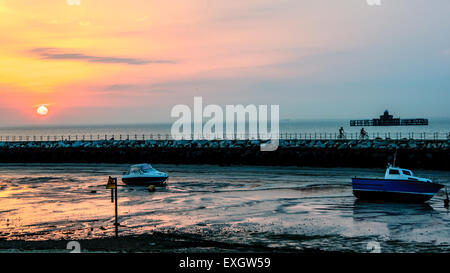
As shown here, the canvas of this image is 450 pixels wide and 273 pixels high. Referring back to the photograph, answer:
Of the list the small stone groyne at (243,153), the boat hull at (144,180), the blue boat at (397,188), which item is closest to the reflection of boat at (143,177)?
A: the boat hull at (144,180)

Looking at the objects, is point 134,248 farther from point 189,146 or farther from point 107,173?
point 189,146

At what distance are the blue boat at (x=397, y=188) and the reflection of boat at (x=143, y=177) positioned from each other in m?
14.6

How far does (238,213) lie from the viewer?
26875 mm

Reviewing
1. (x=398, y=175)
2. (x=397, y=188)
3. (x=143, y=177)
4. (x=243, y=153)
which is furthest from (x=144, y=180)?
(x=243, y=153)

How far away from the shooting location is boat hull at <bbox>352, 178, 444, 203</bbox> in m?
30.1

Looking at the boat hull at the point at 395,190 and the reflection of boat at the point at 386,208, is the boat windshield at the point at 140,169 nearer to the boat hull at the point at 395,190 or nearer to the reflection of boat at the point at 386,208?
the boat hull at the point at 395,190

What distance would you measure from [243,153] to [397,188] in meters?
33.8

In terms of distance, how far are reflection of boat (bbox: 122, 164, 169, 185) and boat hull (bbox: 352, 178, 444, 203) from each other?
Result: 14564 millimetres

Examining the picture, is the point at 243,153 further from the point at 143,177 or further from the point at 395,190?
the point at 395,190

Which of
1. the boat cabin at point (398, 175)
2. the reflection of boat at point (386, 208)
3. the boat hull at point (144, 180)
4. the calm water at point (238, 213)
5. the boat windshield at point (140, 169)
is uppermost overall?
the boat cabin at point (398, 175)

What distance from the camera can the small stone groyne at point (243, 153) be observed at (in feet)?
179

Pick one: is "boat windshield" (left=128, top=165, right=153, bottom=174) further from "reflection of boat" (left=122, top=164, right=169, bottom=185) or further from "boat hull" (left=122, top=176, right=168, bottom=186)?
"boat hull" (left=122, top=176, right=168, bottom=186)

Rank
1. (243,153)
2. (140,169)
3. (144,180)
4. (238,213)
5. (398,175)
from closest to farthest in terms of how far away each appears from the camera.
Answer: (238,213) < (398,175) < (144,180) < (140,169) < (243,153)
